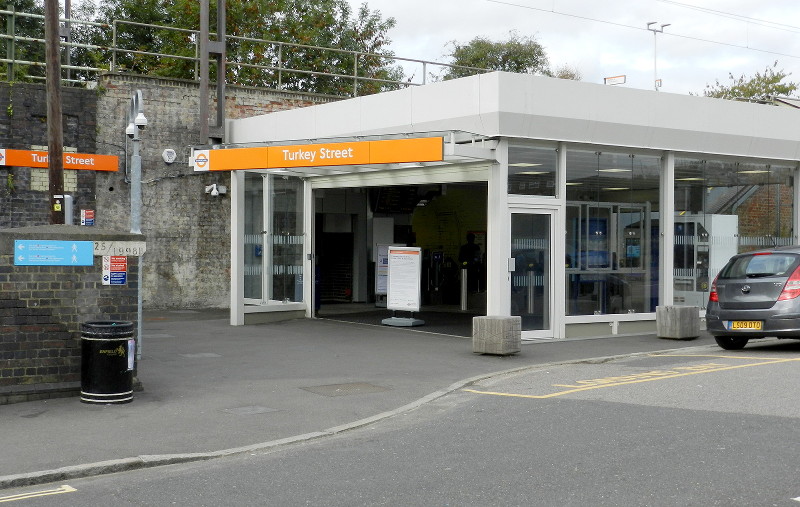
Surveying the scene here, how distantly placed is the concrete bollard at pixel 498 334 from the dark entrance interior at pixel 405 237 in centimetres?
1007

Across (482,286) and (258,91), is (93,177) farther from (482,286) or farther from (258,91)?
(482,286)

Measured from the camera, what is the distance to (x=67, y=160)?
21578 mm

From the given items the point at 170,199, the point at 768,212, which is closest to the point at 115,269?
the point at 170,199

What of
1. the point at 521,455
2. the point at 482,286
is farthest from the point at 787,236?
the point at 521,455

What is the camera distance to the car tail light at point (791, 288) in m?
14.1

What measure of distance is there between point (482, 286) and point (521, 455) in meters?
17.4

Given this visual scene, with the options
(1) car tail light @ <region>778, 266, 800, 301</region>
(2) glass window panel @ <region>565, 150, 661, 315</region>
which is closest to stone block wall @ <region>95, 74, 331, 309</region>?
(2) glass window panel @ <region>565, 150, 661, 315</region>

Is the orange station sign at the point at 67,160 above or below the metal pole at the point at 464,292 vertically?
above

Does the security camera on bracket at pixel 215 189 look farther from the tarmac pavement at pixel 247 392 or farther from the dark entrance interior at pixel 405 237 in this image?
the tarmac pavement at pixel 247 392

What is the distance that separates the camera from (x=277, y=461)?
306 inches

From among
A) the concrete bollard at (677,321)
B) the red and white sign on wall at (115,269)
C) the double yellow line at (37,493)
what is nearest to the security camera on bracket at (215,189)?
the concrete bollard at (677,321)

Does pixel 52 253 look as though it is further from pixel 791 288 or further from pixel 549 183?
pixel 791 288

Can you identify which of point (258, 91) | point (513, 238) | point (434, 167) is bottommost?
point (513, 238)

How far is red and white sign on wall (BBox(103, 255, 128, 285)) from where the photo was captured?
35.9 feet
